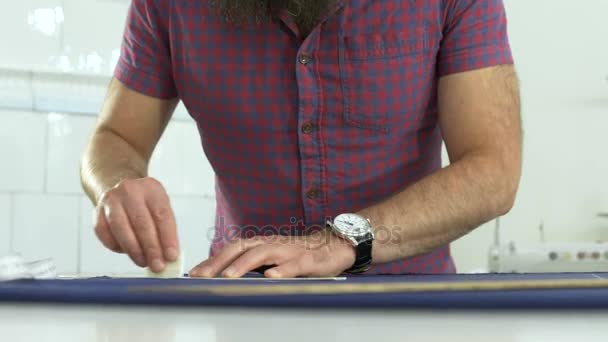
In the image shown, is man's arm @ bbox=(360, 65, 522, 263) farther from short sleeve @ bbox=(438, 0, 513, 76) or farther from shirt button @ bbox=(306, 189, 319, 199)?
shirt button @ bbox=(306, 189, 319, 199)

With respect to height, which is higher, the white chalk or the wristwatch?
the wristwatch

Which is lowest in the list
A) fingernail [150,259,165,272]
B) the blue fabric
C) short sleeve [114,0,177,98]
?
the blue fabric

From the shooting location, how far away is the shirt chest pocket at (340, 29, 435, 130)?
114 cm

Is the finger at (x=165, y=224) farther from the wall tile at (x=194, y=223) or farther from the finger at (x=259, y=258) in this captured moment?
the wall tile at (x=194, y=223)

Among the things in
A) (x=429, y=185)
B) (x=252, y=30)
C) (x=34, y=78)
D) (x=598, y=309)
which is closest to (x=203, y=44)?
(x=252, y=30)

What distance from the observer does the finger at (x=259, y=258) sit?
2.28ft

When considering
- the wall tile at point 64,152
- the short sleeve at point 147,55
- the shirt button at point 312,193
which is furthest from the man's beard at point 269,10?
the wall tile at point 64,152

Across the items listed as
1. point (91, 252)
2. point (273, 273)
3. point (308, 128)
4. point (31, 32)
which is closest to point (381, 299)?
point (273, 273)

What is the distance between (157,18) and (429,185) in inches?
21.5

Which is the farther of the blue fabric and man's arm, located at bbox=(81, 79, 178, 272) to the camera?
man's arm, located at bbox=(81, 79, 178, 272)

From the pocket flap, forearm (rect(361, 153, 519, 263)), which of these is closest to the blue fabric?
forearm (rect(361, 153, 519, 263))

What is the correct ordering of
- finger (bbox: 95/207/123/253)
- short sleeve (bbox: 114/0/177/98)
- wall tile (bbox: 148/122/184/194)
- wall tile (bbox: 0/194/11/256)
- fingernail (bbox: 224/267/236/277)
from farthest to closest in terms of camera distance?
wall tile (bbox: 148/122/184/194) → wall tile (bbox: 0/194/11/256) → short sleeve (bbox: 114/0/177/98) → finger (bbox: 95/207/123/253) → fingernail (bbox: 224/267/236/277)

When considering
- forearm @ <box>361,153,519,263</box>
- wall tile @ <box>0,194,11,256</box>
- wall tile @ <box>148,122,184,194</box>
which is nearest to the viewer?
forearm @ <box>361,153,519,263</box>

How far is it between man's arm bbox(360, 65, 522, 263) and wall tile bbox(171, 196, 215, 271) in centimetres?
112
